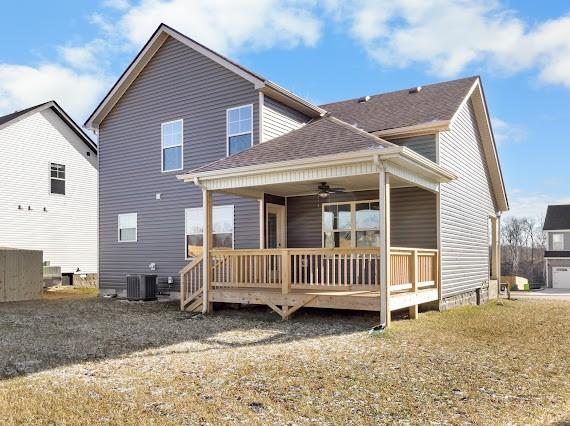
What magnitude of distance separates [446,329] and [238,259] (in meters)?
4.94

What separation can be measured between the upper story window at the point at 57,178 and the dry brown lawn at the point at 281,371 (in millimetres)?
12928

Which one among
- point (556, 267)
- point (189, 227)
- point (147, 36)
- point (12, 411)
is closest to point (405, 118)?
point (189, 227)

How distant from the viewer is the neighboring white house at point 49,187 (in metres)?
20.8

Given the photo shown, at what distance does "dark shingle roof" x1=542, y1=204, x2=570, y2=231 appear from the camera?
39.4m

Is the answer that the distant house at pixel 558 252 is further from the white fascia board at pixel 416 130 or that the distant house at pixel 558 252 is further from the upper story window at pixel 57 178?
the upper story window at pixel 57 178

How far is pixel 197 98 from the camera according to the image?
15.0 meters

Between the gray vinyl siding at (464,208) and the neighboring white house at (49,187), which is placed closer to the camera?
the gray vinyl siding at (464,208)

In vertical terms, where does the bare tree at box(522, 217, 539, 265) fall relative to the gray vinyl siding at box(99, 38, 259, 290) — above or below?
below

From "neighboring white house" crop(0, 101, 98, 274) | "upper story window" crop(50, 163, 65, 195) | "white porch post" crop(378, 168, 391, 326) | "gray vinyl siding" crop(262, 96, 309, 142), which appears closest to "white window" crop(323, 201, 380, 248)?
"gray vinyl siding" crop(262, 96, 309, 142)

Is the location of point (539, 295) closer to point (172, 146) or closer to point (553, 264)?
point (553, 264)

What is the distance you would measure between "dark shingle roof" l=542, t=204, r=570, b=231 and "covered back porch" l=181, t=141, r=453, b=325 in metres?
31.8

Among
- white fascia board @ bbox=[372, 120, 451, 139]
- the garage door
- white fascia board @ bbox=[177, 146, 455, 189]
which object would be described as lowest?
the garage door

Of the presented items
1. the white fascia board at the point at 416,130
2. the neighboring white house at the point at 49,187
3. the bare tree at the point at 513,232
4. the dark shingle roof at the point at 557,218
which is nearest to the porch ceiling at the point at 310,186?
the white fascia board at the point at 416,130

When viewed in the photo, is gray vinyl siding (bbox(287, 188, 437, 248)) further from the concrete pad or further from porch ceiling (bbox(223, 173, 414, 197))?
the concrete pad
